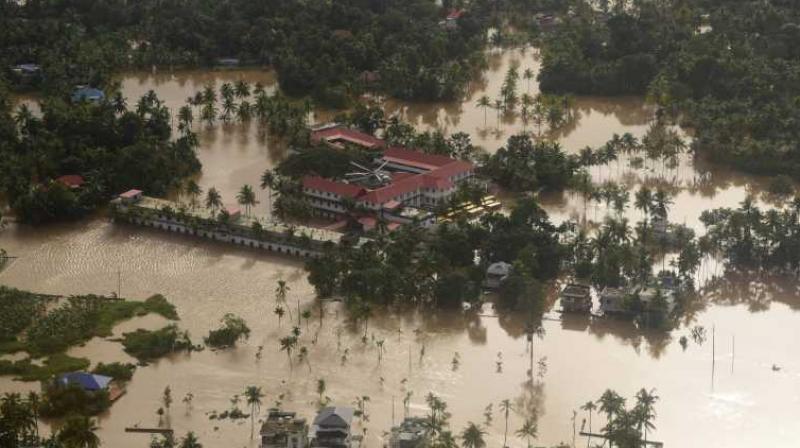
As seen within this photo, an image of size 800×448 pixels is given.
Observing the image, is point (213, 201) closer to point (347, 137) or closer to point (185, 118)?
point (347, 137)

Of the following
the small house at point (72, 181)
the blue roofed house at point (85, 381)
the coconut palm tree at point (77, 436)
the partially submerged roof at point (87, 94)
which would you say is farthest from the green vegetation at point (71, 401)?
the partially submerged roof at point (87, 94)

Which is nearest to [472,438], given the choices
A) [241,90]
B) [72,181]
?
[72,181]

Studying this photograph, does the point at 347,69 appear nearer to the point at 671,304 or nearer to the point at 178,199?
the point at 178,199

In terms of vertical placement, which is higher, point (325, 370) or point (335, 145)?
point (335, 145)

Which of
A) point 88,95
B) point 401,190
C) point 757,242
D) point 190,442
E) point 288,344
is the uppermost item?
point 88,95

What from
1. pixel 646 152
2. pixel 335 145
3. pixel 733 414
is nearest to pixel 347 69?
pixel 335 145
